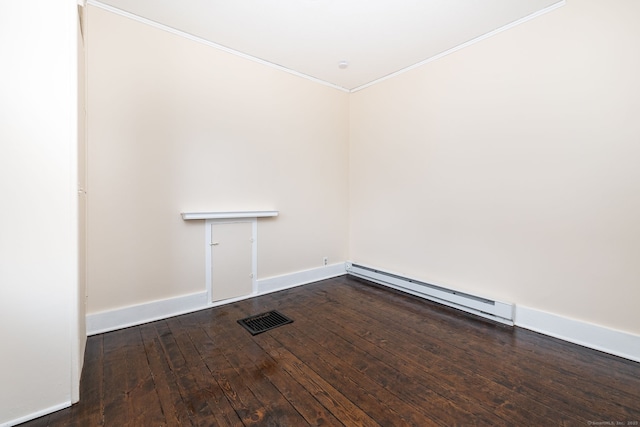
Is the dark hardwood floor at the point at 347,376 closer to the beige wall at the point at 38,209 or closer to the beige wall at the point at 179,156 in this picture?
the beige wall at the point at 38,209

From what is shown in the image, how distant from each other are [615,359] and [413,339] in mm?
1365

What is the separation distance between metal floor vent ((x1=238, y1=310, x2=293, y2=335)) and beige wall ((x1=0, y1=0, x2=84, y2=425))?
116 cm

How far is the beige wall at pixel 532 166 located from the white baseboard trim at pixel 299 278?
37.6 inches

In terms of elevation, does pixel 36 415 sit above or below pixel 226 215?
below

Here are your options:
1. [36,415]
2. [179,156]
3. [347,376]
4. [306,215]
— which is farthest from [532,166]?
[36,415]

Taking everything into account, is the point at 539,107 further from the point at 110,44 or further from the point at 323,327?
the point at 110,44

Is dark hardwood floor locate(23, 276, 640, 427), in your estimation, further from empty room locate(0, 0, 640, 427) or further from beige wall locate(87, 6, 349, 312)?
beige wall locate(87, 6, 349, 312)

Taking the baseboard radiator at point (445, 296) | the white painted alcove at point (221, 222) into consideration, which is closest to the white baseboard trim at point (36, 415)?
the white painted alcove at point (221, 222)

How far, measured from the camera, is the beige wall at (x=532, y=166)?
6.52ft

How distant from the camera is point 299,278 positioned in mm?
3537

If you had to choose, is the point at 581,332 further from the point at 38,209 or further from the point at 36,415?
the point at 38,209

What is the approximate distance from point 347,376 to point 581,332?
6.26 ft

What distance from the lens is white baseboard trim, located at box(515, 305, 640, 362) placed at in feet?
6.38

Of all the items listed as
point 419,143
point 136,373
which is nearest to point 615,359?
point 419,143
